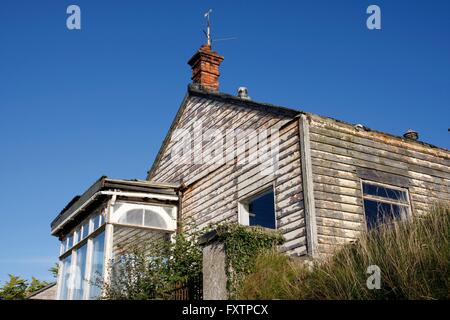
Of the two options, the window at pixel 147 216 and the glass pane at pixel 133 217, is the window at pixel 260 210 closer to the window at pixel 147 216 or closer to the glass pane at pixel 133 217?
the window at pixel 147 216

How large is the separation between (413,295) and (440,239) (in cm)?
102

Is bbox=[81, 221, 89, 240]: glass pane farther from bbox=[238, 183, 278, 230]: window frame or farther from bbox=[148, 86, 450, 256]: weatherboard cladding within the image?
bbox=[238, 183, 278, 230]: window frame

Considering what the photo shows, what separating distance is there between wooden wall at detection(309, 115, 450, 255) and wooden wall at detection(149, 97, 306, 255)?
474mm

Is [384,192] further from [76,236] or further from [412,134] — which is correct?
[76,236]

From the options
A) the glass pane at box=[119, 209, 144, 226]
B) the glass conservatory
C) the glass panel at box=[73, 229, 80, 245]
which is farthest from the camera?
the glass panel at box=[73, 229, 80, 245]

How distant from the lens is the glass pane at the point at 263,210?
40.5ft

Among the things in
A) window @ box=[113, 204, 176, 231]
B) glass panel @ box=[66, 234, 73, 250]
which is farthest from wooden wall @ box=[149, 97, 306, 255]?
glass panel @ box=[66, 234, 73, 250]

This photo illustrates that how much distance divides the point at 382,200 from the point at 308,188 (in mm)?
2270

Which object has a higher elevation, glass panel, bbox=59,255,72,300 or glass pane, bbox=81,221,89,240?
glass pane, bbox=81,221,89,240

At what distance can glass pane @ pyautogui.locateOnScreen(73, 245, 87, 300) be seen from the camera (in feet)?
46.9

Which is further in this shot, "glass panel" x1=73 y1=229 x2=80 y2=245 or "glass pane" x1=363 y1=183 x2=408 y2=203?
"glass panel" x1=73 y1=229 x2=80 y2=245

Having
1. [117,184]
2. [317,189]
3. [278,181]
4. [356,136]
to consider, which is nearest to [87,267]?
[117,184]

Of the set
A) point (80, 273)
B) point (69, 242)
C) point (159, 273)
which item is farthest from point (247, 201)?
point (69, 242)

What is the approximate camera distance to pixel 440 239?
7.03 metres
